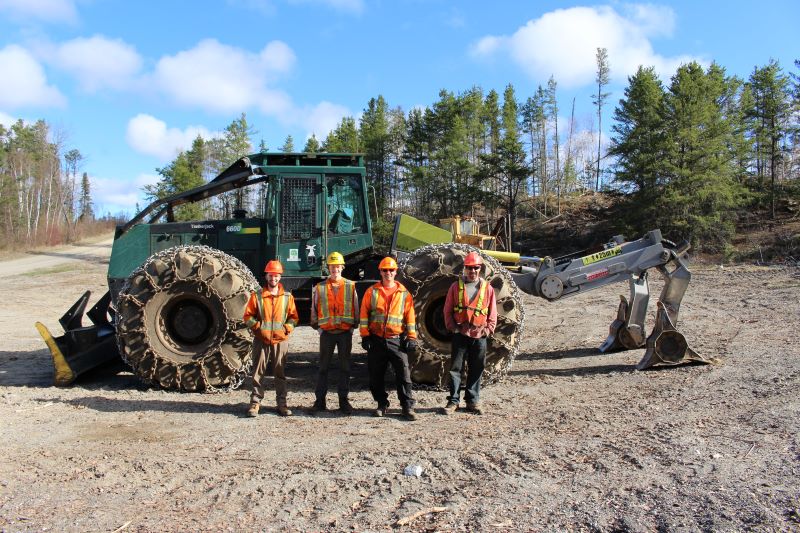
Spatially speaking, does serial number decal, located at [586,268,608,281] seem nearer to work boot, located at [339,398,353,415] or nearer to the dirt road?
the dirt road

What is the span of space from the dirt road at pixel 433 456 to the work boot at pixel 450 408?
20 cm

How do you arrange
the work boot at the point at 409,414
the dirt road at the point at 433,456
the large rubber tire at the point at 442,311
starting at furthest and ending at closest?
the large rubber tire at the point at 442,311 < the work boot at the point at 409,414 < the dirt road at the point at 433,456

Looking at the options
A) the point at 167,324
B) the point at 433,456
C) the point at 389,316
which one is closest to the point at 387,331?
the point at 389,316

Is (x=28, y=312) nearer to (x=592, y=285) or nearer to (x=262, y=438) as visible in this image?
(x=262, y=438)

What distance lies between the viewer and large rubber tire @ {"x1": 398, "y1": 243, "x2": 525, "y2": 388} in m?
7.17

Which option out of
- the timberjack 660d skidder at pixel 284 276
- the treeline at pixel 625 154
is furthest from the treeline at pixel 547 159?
the timberjack 660d skidder at pixel 284 276

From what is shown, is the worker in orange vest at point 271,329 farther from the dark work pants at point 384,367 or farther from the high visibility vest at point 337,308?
the dark work pants at point 384,367

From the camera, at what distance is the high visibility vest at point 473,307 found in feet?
21.2

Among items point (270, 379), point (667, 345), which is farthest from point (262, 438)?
point (667, 345)

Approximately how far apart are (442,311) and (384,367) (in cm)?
123

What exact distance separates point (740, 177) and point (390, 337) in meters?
40.2

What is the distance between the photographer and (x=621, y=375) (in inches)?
316

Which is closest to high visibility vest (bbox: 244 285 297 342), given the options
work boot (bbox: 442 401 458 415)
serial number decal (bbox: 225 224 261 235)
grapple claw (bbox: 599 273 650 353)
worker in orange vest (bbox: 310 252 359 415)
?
worker in orange vest (bbox: 310 252 359 415)

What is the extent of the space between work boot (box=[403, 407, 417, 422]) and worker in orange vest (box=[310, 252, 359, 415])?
26.2 inches
